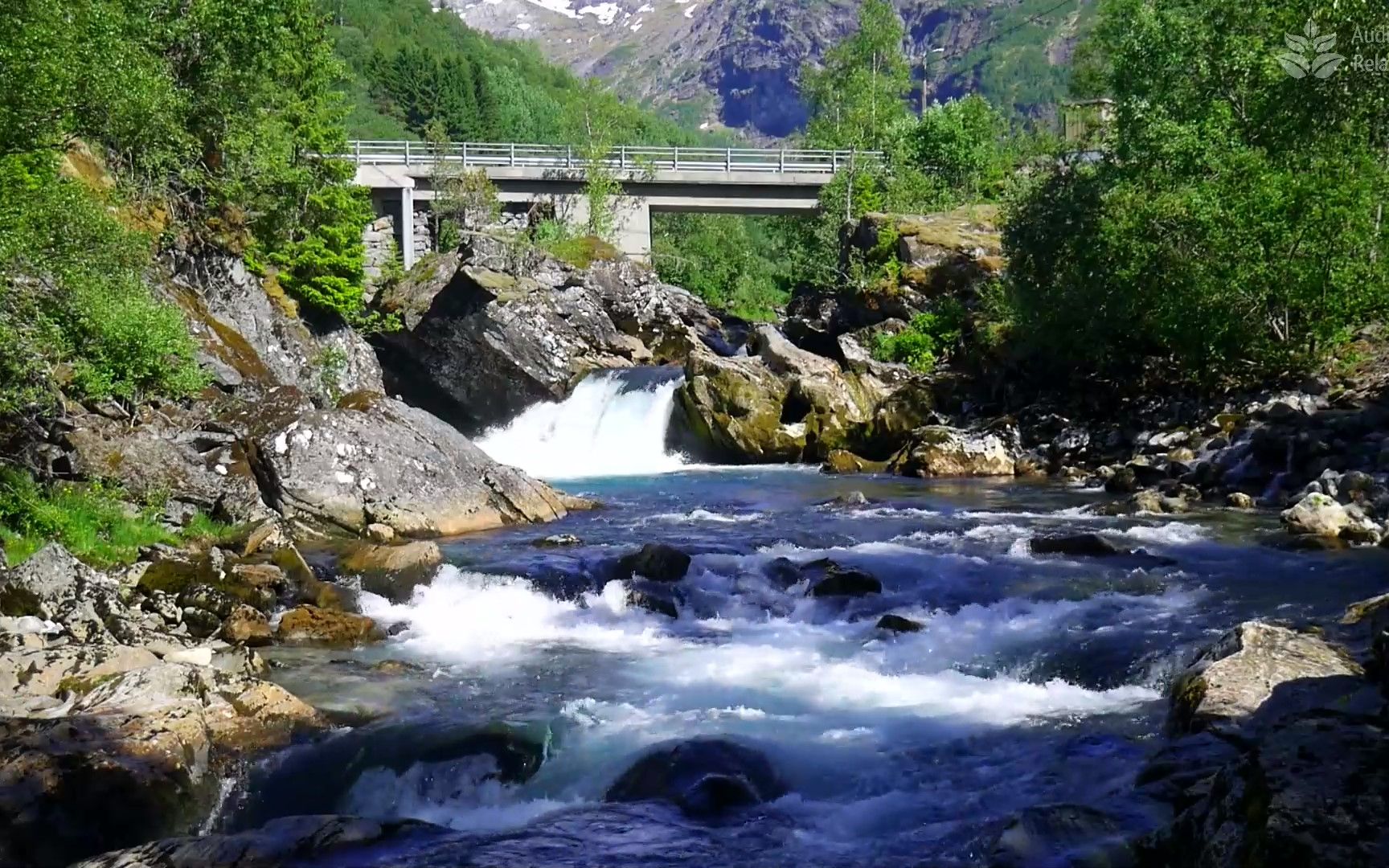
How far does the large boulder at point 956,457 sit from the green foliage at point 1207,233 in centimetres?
346

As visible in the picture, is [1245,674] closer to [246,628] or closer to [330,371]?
[246,628]

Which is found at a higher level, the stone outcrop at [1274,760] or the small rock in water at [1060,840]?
the stone outcrop at [1274,760]

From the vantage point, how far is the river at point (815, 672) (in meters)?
8.95

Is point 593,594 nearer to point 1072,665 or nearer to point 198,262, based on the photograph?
point 1072,665

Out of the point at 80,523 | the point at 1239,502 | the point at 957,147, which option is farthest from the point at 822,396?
the point at 957,147

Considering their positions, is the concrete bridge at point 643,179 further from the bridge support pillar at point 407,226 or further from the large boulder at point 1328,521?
the large boulder at point 1328,521

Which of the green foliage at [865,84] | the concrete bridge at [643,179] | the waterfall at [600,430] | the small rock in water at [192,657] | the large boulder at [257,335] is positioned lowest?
the waterfall at [600,430]

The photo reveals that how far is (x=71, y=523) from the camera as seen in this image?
50.1 ft

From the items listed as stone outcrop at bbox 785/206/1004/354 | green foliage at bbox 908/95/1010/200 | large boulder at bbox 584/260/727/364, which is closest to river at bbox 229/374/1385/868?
stone outcrop at bbox 785/206/1004/354

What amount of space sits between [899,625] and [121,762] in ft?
27.3

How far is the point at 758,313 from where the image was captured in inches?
2345

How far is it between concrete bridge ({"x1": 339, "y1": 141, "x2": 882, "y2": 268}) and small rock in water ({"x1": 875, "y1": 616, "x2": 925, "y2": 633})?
38579 mm

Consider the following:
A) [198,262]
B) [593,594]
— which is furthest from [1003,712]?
[198,262]

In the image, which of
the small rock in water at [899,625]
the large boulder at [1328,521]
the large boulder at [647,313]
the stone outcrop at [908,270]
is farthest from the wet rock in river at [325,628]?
the large boulder at [647,313]
